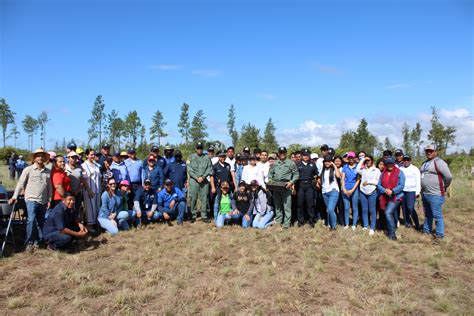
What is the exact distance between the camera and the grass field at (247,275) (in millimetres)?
4336

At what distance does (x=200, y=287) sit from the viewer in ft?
16.0

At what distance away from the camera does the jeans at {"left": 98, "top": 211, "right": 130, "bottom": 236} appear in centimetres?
762

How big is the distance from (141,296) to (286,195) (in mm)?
4722

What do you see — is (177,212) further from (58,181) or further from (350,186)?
(350,186)

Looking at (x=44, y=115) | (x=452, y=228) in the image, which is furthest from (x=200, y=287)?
(x=44, y=115)

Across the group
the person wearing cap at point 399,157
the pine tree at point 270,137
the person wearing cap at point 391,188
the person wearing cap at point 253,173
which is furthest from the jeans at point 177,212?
the pine tree at point 270,137

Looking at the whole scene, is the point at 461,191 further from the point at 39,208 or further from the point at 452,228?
the point at 39,208

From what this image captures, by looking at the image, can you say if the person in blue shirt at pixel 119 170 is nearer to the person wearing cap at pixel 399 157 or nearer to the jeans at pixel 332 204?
the jeans at pixel 332 204

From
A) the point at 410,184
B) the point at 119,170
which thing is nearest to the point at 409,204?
the point at 410,184

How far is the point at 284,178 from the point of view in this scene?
8273mm

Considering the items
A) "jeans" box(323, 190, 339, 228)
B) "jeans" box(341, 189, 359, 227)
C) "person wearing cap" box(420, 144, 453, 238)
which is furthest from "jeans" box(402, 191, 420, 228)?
"jeans" box(323, 190, 339, 228)

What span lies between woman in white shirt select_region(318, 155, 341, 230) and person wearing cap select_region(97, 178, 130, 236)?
4585mm

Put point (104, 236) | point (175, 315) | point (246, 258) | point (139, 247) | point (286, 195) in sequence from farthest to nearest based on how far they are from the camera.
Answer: point (286, 195) → point (104, 236) → point (139, 247) → point (246, 258) → point (175, 315)

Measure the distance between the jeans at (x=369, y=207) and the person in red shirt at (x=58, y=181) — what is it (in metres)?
6.29
